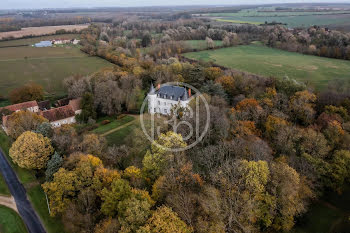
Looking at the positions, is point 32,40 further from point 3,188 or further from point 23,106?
point 3,188

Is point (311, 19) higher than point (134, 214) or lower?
higher

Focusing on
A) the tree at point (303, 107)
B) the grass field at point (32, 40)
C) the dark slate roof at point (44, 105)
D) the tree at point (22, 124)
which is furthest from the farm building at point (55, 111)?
the grass field at point (32, 40)

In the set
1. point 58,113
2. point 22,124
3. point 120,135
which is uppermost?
point 22,124

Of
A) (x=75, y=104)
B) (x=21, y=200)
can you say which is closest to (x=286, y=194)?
(x=21, y=200)

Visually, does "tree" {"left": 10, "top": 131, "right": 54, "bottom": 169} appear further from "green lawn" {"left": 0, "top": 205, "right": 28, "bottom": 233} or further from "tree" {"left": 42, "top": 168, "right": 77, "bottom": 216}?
"tree" {"left": 42, "top": 168, "right": 77, "bottom": 216}

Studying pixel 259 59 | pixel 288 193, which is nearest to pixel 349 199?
pixel 288 193

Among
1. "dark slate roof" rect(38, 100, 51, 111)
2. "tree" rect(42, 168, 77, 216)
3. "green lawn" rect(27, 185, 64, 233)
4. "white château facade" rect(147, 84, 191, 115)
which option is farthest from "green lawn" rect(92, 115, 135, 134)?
"tree" rect(42, 168, 77, 216)

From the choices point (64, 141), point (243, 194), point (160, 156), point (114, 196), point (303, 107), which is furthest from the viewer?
point (303, 107)
